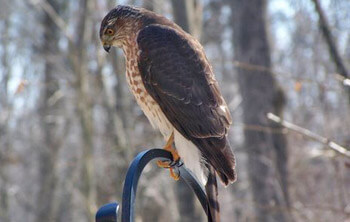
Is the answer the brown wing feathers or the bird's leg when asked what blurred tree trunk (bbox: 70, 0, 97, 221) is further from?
the bird's leg

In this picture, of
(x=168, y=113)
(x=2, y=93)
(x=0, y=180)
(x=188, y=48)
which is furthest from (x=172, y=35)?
(x=2, y=93)

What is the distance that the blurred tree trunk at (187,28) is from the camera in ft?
33.7

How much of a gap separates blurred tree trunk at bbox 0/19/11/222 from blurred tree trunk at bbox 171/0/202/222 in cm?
591

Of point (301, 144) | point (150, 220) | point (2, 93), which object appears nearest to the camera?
point (301, 144)

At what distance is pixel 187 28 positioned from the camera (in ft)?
33.4

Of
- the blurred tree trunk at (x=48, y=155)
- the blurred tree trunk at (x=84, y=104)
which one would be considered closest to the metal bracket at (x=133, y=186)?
the blurred tree trunk at (x=84, y=104)

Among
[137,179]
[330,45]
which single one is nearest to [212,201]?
[137,179]

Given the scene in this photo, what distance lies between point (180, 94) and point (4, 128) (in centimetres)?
1298

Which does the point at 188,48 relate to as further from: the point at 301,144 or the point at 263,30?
the point at 301,144

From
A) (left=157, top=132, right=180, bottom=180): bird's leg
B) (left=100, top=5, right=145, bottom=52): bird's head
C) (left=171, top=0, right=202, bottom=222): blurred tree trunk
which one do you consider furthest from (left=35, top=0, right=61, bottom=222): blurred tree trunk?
(left=157, top=132, right=180, bottom=180): bird's leg

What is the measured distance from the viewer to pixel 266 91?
959cm

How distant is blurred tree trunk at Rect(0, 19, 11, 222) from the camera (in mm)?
15469

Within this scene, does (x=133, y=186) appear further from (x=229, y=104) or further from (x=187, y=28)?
(x=229, y=104)

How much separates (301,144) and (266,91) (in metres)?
2.22
